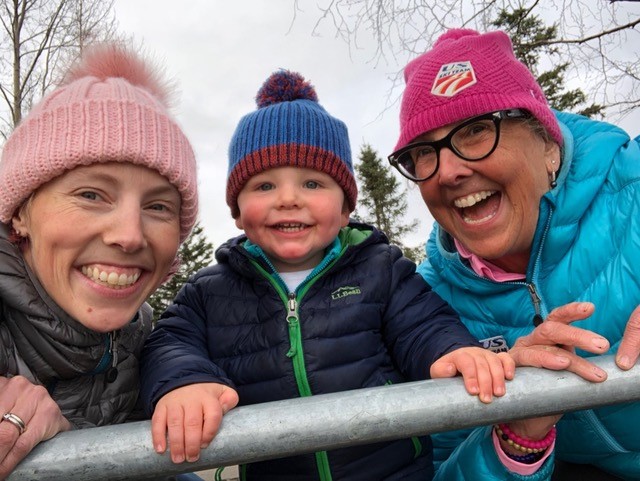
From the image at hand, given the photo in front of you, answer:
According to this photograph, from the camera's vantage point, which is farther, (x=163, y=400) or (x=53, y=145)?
(x=53, y=145)

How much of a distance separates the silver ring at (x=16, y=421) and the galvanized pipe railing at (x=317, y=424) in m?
0.10

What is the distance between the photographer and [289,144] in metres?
2.35

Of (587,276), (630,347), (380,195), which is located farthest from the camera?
(380,195)

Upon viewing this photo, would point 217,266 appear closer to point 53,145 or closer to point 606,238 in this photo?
point 53,145

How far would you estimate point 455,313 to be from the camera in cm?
221

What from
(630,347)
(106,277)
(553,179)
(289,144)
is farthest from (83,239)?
(553,179)

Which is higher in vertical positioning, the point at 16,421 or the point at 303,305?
the point at 303,305

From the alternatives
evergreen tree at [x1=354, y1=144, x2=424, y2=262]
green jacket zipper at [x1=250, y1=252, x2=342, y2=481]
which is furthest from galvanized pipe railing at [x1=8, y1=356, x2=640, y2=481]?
evergreen tree at [x1=354, y1=144, x2=424, y2=262]

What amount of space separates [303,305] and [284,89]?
1.21 m

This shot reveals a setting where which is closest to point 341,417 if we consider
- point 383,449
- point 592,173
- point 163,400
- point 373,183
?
point 163,400

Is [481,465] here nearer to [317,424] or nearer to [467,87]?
[317,424]

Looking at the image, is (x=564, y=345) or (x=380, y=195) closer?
(x=564, y=345)

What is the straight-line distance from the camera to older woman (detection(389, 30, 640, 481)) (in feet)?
6.56

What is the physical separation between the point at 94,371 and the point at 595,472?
2.04 meters
